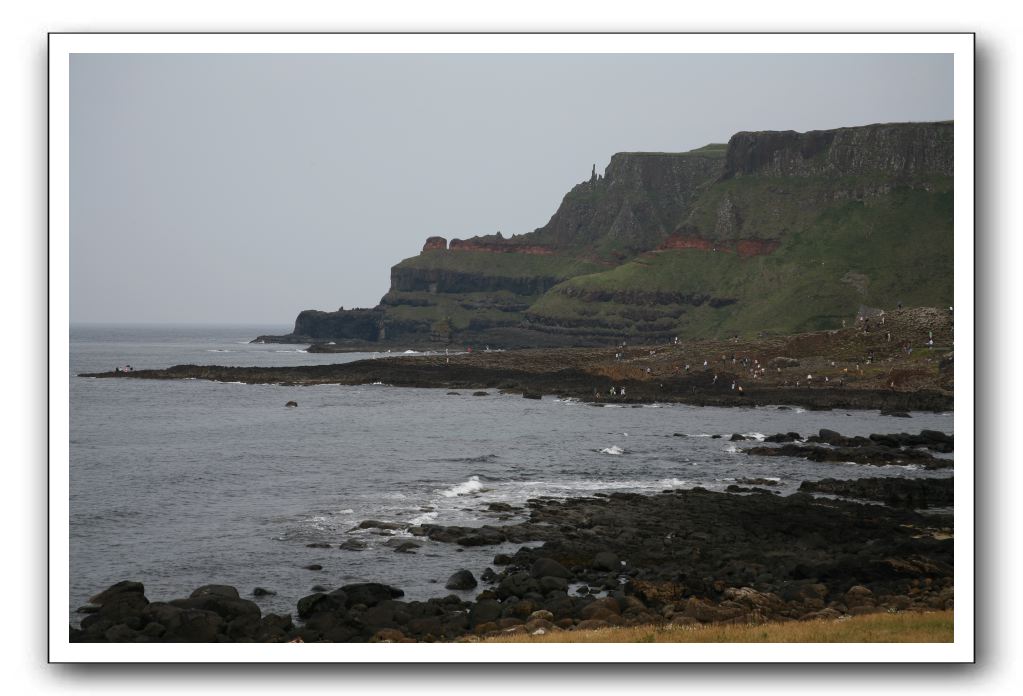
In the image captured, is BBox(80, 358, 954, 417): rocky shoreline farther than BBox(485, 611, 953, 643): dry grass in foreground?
Yes

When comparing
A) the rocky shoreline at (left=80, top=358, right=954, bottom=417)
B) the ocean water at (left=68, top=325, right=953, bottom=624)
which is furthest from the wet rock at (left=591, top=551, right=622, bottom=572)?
the rocky shoreline at (left=80, top=358, right=954, bottom=417)

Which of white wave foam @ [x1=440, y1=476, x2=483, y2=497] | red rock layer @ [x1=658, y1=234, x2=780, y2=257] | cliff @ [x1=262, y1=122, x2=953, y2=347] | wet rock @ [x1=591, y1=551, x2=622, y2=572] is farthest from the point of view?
red rock layer @ [x1=658, y1=234, x2=780, y2=257]

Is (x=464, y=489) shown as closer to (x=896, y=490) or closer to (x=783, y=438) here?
(x=896, y=490)

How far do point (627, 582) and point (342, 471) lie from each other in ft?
67.5

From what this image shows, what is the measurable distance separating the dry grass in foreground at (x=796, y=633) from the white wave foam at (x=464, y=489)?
1822cm

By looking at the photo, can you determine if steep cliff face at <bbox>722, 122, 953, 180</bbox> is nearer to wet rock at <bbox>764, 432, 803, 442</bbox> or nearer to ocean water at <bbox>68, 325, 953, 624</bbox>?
wet rock at <bbox>764, 432, 803, 442</bbox>

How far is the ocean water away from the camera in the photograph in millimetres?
25828

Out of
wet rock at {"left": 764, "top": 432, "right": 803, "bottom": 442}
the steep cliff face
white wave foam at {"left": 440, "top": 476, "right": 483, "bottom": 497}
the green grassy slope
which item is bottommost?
white wave foam at {"left": 440, "top": 476, "right": 483, "bottom": 497}

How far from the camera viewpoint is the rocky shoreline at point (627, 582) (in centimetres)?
1986

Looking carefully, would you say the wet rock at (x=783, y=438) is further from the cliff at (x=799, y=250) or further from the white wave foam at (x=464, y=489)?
the cliff at (x=799, y=250)

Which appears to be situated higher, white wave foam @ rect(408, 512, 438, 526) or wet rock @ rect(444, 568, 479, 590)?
white wave foam @ rect(408, 512, 438, 526)

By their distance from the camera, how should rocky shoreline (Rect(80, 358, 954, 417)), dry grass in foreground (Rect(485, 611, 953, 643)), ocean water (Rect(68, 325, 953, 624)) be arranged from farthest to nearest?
rocky shoreline (Rect(80, 358, 954, 417)) < ocean water (Rect(68, 325, 953, 624)) < dry grass in foreground (Rect(485, 611, 953, 643))

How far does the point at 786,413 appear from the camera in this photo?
69.3 metres

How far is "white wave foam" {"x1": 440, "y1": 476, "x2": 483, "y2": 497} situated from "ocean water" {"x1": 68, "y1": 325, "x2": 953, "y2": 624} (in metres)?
0.13
